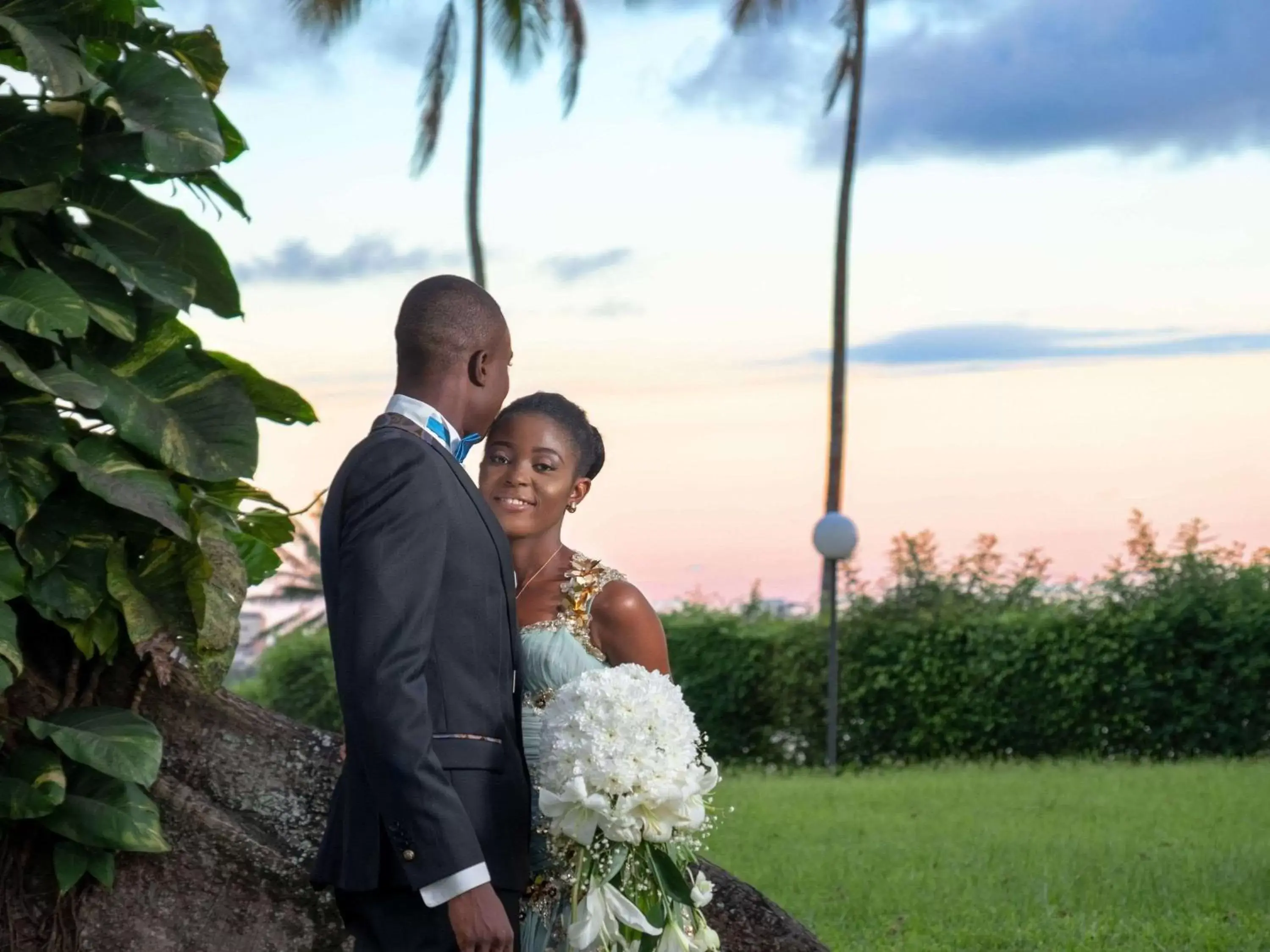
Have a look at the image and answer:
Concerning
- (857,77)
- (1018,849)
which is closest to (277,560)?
(1018,849)

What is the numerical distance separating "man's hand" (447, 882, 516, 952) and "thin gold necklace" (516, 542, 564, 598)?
0.91 meters

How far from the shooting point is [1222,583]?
1814cm

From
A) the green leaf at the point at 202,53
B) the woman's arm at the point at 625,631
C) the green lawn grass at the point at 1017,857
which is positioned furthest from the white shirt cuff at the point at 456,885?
the green lawn grass at the point at 1017,857

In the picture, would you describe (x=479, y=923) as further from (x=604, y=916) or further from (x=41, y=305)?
(x=41, y=305)

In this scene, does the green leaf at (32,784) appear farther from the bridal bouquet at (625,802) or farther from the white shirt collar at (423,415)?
the white shirt collar at (423,415)

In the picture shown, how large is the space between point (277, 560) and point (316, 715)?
57.8 ft

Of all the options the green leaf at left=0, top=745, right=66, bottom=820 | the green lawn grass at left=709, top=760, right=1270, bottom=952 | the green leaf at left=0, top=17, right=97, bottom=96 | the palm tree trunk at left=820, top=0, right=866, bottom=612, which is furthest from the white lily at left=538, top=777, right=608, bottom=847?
the palm tree trunk at left=820, top=0, right=866, bottom=612

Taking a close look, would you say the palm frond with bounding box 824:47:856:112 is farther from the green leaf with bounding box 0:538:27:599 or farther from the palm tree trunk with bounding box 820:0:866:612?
the green leaf with bounding box 0:538:27:599

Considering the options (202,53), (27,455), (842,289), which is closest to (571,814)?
(27,455)

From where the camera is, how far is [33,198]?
4.52m

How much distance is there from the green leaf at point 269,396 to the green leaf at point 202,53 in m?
0.94

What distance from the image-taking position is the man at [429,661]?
9.52 ft

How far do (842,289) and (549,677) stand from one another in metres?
20.4

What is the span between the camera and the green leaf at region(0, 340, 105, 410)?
4.33 m
